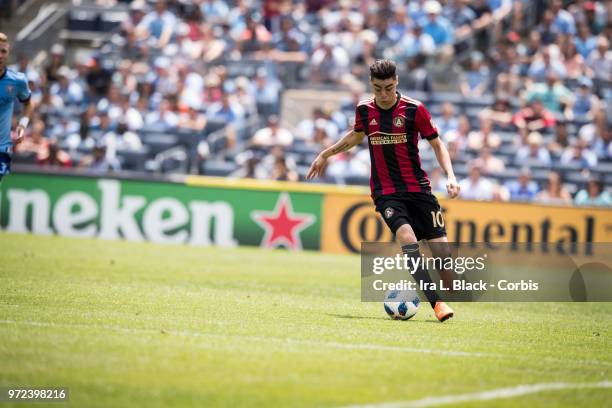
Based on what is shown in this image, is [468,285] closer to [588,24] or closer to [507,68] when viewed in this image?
[507,68]

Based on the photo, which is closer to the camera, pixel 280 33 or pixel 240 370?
pixel 240 370

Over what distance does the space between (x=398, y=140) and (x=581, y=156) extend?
12.3 metres

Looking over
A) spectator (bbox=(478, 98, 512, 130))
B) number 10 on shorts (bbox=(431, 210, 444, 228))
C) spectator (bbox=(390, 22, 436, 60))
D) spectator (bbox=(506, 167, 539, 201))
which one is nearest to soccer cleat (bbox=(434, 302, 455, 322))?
number 10 on shorts (bbox=(431, 210, 444, 228))

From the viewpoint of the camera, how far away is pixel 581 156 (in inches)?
863

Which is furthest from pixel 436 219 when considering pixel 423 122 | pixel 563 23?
pixel 563 23

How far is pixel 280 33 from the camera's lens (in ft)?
87.1

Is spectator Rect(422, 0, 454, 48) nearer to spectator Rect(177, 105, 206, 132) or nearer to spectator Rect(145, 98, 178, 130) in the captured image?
spectator Rect(177, 105, 206, 132)

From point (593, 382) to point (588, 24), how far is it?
62.1 ft

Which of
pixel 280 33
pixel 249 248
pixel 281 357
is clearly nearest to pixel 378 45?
pixel 280 33

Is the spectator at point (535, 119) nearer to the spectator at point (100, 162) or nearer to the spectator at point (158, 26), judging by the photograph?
the spectator at point (100, 162)

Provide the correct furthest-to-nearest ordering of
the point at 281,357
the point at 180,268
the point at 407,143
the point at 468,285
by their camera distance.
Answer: the point at 180,268 < the point at 468,285 < the point at 407,143 < the point at 281,357

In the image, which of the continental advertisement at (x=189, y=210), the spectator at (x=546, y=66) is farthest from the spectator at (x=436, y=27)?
the continental advertisement at (x=189, y=210)

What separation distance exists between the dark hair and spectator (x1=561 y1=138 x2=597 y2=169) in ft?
41.3

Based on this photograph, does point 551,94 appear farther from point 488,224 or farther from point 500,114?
point 488,224
